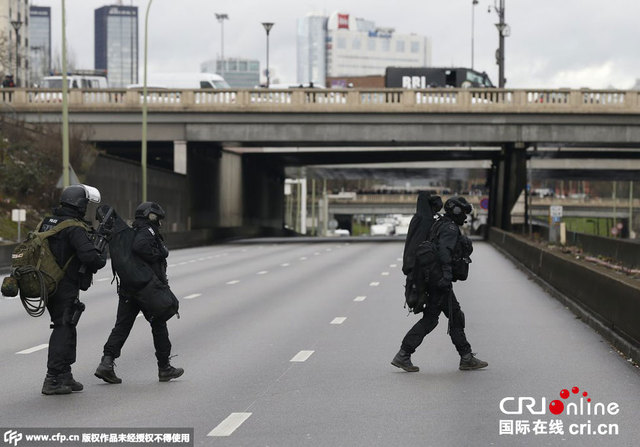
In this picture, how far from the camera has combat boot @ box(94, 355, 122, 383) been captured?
9781 mm

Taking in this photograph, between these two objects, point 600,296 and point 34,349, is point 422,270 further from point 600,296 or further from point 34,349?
point 600,296

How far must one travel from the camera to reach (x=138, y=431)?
7797 millimetres

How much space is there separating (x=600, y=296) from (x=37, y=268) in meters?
8.50

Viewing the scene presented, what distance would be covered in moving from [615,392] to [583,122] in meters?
42.9

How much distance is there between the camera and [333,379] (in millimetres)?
10320

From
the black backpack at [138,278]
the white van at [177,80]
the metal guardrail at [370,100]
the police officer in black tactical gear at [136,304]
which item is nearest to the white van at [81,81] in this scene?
the white van at [177,80]

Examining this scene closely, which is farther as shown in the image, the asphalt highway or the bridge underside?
→ the bridge underside

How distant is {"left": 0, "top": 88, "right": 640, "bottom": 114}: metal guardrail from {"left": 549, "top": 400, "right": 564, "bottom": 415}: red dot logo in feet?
139

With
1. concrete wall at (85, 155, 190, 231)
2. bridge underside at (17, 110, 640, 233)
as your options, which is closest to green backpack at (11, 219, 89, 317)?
concrete wall at (85, 155, 190, 231)

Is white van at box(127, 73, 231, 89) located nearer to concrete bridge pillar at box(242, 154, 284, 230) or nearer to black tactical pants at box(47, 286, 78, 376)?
concrete bridge pillar at box(242, 154, 284, 230)

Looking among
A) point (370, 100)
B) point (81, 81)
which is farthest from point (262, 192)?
point (370, 100)

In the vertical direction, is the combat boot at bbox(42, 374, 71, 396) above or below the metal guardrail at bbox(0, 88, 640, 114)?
below

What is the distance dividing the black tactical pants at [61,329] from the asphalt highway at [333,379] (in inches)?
11.3

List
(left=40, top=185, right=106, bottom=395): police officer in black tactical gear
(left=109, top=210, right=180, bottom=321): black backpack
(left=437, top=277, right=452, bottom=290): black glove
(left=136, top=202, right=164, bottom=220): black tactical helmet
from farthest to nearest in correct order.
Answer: (left=437, top=277, right=452, bottom=290): black glove, (left=136, top=202, right=164, bottom=220): black tactical helmet, (left=109, top=210, right=180, bottom=321): black backpack, (left=40, top=185, right=106, bottom=395): police officer in black tactical gear
